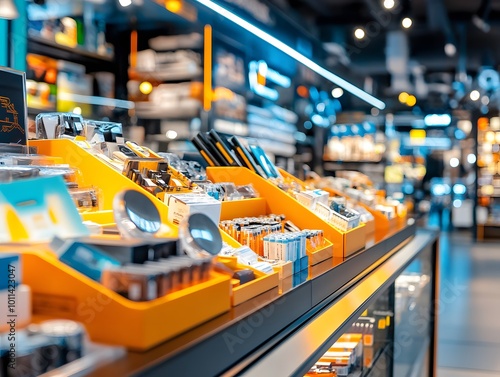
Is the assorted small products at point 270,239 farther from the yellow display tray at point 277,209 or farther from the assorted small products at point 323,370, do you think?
the assorted small products at point 323,370

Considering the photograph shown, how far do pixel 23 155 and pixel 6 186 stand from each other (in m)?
0.54

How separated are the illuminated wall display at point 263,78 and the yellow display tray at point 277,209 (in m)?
5.63

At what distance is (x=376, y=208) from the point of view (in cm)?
347

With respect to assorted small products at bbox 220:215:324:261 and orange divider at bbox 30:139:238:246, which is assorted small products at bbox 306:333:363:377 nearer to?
assorted small products at bbox 220:215:324:261

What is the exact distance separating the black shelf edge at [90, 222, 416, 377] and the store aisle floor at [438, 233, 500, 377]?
9.49ft

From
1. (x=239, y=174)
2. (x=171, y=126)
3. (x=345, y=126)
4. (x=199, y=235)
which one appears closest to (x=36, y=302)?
(x=199, y=235)

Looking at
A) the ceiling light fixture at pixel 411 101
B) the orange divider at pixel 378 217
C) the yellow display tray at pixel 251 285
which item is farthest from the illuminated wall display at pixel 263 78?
the ceiling light fixture at pixel 411 101

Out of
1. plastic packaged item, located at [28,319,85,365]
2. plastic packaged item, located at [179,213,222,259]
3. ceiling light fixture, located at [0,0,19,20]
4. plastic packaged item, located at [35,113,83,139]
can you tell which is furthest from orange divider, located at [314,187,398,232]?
plastic packaged item, located at [28,319,85,365]

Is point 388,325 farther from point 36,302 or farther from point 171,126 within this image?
point 171,126

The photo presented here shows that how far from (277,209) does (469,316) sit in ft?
13.4

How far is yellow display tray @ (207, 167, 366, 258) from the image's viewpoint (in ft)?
7.40

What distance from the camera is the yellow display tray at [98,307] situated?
1001 millimetres

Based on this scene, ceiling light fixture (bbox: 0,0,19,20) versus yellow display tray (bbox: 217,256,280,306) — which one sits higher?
ceiling light fixture (bbox: 0,0,19,20)

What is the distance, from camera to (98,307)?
101 centimetres
